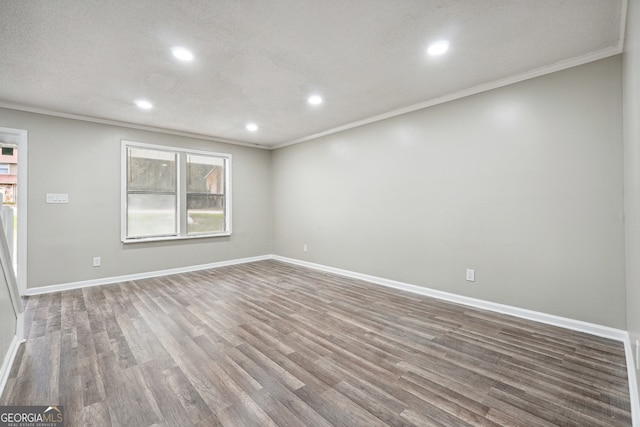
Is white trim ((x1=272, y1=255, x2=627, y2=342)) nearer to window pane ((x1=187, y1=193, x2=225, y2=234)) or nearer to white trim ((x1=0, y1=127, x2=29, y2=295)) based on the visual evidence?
window pane ((x1=187, y1=193, x2=225, y2=234))

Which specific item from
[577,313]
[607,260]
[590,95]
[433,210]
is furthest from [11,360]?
[590,95]

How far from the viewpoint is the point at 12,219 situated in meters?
3.81

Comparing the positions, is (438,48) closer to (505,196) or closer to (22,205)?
(505,196)

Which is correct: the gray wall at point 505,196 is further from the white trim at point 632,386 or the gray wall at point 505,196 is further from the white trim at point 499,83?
the white trim at point 632,386

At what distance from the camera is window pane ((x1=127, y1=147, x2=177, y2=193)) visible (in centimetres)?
470

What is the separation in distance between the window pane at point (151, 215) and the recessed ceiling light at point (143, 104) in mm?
A: 1600

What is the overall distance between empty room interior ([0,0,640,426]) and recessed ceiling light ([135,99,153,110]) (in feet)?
0.11

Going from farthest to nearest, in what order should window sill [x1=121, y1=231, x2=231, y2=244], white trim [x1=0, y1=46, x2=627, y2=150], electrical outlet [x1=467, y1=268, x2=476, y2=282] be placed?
window sill [x1=121, y1=231, x2=231, y2=244], electrical outlet [x1=467, y1=268, x2=476, y2=282], white trim [x1=0, y1=46, x2=627, y2=150]

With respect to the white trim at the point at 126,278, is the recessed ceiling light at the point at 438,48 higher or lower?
higher

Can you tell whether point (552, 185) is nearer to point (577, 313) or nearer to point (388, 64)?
point (577, 313)

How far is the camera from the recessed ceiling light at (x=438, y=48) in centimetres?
233

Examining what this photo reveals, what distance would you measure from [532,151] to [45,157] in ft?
19.6

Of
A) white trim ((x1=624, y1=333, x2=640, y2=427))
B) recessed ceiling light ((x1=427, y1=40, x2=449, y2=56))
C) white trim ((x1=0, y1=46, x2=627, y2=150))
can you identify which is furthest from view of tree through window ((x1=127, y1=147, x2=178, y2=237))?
white trim ((x1=624, y1=333, x2=640, y2=427))

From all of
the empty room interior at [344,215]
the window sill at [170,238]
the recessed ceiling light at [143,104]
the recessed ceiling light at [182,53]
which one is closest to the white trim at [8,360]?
the empty room interior at [344,215]
